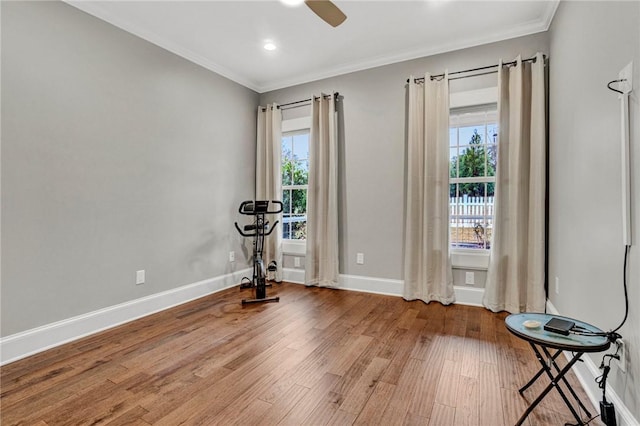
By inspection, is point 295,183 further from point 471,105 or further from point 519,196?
point 519,196

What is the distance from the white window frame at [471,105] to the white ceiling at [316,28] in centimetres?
54

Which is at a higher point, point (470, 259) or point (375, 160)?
point (375, 160)

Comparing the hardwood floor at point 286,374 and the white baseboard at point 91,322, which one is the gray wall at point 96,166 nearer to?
the white baseboard at point 91,322

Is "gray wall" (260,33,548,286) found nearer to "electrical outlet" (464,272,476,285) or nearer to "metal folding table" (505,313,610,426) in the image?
"electrical outlet" (464,272,476,285)

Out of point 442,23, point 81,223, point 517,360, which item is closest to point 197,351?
point 81,223

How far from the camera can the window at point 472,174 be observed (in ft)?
11.6

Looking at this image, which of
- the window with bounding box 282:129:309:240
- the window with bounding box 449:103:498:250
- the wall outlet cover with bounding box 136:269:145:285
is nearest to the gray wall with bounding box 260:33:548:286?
the window with bounding box 449:103:498:250

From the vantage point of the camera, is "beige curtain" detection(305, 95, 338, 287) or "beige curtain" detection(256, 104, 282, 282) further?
"beige curtain" detection(256, 104, 282, 282)

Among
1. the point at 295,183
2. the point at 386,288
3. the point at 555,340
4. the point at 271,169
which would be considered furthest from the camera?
the point at 295,183

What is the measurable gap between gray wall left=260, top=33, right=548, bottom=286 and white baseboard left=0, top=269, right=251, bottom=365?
199 centimetres

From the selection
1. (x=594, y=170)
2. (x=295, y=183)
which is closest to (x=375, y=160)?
(x=295, y=183)

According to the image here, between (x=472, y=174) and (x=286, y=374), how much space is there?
9.71ft

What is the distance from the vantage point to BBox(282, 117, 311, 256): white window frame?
452cm

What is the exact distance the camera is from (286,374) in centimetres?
211
